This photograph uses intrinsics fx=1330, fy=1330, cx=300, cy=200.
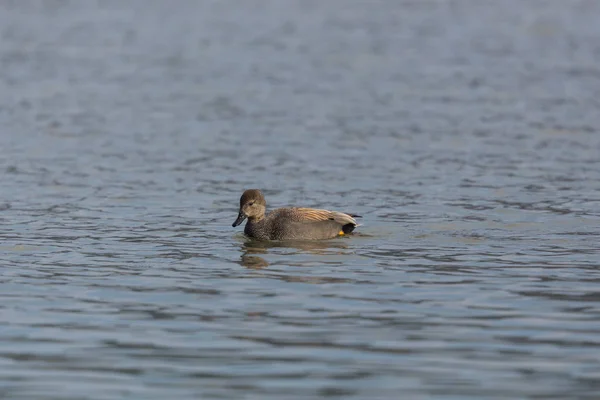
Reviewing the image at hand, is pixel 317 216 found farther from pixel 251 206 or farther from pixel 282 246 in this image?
pixel 251 206

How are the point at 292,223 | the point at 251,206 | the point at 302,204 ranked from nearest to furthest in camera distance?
1. the point at 292,223
2. the point at 251,206
3. the point at 302,204

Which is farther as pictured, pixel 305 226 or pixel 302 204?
pixel 302 204

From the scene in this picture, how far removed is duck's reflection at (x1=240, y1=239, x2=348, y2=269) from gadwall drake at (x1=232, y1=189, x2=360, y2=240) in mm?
97

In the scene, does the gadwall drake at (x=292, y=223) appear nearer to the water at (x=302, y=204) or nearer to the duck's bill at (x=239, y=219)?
the duck's bill at (x=239, y=219)

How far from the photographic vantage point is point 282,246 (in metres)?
15.9

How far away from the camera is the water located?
33.4 feet

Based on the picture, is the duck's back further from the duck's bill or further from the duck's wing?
the duck's bill

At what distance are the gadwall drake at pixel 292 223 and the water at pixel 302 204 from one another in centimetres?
20

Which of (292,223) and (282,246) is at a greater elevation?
(292,223)

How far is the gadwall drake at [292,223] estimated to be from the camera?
635 inches

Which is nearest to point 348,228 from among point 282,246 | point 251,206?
point 282,246

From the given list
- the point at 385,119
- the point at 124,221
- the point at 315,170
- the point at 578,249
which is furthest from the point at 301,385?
the point at 385,119

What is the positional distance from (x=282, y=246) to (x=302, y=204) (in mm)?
2950

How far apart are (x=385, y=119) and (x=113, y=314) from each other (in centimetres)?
1447
